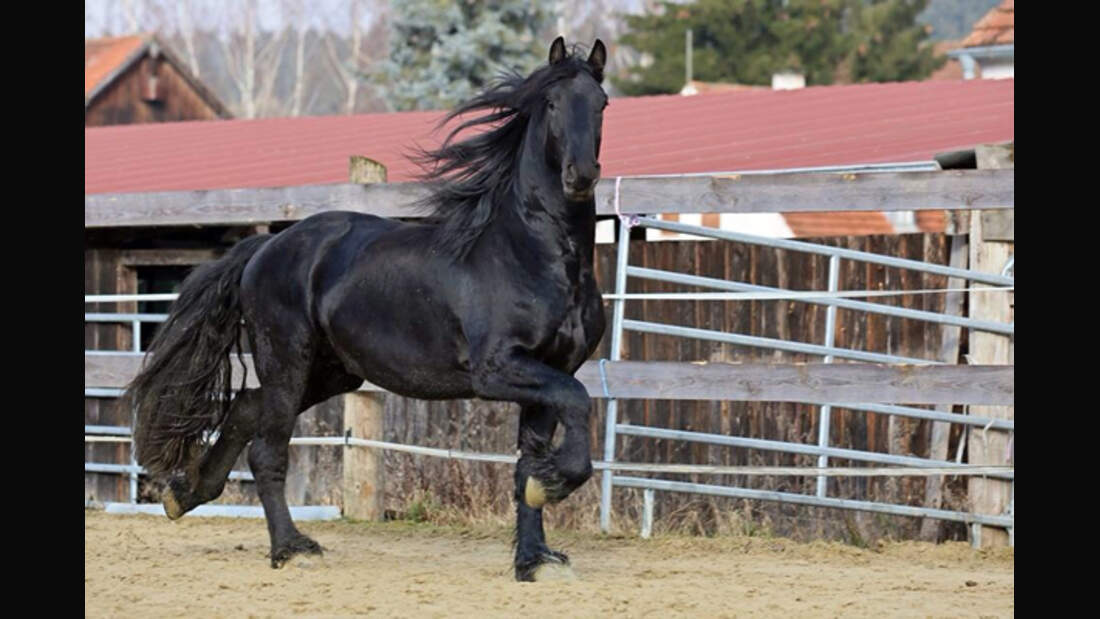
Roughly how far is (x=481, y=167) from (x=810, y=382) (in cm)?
210

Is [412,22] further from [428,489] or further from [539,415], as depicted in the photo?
[539,415]

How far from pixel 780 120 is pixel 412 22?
15.9 m

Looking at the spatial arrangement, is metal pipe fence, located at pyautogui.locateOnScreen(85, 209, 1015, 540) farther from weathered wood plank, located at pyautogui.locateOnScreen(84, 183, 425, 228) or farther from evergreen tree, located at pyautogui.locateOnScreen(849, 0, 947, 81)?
evergreen tree, located at pyautogui.locateOnScreen(849, 0, 947, 81)

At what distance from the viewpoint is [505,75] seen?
6.86 meters

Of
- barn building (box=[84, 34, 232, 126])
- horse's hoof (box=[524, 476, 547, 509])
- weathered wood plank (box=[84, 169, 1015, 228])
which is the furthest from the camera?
barn building (box=[84, 34, 232, 126])

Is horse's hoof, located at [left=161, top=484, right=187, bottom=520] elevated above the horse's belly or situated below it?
below

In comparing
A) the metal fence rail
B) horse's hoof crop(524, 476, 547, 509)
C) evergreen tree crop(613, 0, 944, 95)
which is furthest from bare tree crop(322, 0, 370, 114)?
horse's hoof crop(524, 476, 547, 509)

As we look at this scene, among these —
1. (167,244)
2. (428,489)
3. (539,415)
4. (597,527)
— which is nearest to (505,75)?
(539,415)

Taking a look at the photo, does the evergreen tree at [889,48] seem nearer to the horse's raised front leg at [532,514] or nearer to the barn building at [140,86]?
the barn building at [140,86]

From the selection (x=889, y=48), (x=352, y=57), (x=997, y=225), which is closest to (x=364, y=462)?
(x=997, y=225)

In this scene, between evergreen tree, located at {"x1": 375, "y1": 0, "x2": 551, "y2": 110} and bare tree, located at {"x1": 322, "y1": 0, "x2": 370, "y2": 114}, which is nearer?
evergreen tree, located at {"x1": 375, "y1": 0, "x2": 551, "y2": 110}

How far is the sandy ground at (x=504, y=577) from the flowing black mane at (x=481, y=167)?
1.49 m

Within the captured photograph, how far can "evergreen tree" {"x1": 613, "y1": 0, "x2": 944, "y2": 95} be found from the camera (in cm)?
3562

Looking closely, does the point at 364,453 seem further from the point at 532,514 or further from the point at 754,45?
the point at 754,45
